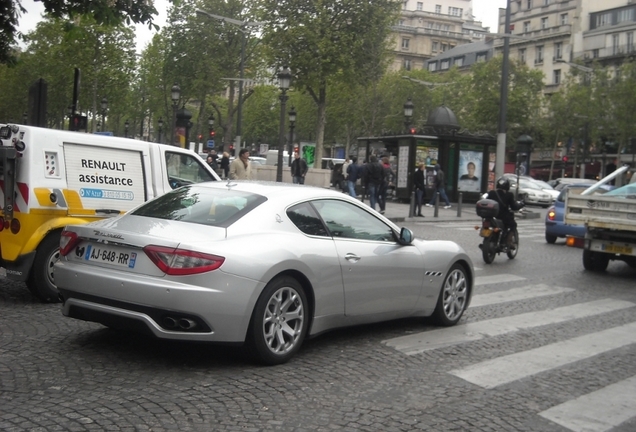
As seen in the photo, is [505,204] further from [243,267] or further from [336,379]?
[243,267]

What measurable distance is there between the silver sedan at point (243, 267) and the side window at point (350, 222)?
0.04ft

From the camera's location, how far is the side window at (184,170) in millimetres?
10117

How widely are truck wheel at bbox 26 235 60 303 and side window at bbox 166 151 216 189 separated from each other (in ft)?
6.16

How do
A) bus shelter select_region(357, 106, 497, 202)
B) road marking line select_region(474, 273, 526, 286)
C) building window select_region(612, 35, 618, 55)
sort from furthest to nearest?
1. building window select_region(612, 35, 618, 55)
2. bus shelter select_region(357, 106, 497, 202)
3. road marking line select_region(474, 273, 526, 286)

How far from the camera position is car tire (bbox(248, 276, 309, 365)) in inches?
239

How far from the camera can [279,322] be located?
628cm

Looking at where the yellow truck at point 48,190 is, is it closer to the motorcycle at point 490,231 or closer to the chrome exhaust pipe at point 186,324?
the chrome exhaust pipe at point 186,324

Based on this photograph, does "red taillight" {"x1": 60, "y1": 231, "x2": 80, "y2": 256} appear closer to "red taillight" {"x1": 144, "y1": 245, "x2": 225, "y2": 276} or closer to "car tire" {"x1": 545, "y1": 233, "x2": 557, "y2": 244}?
"red taillight" {"x1": 144, "y1": 245, "x2": 225, "y2": 276}

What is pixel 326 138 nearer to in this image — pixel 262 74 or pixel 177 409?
pixel 262 74

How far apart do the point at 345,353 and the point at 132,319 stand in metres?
1.92

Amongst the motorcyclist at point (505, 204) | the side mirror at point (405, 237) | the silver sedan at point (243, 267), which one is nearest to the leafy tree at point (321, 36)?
the motorcyclist at point (505, 204)

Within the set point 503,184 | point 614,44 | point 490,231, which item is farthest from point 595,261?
point 614,44

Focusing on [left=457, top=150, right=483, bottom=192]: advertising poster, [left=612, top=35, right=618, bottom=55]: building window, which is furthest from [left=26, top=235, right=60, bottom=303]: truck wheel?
[left=612, top=35, right=618, bottom=55]: building window

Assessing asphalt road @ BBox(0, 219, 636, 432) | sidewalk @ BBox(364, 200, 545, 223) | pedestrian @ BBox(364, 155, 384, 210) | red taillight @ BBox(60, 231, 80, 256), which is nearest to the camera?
asphalt road @ BBox(0, 219, 636, 432)
